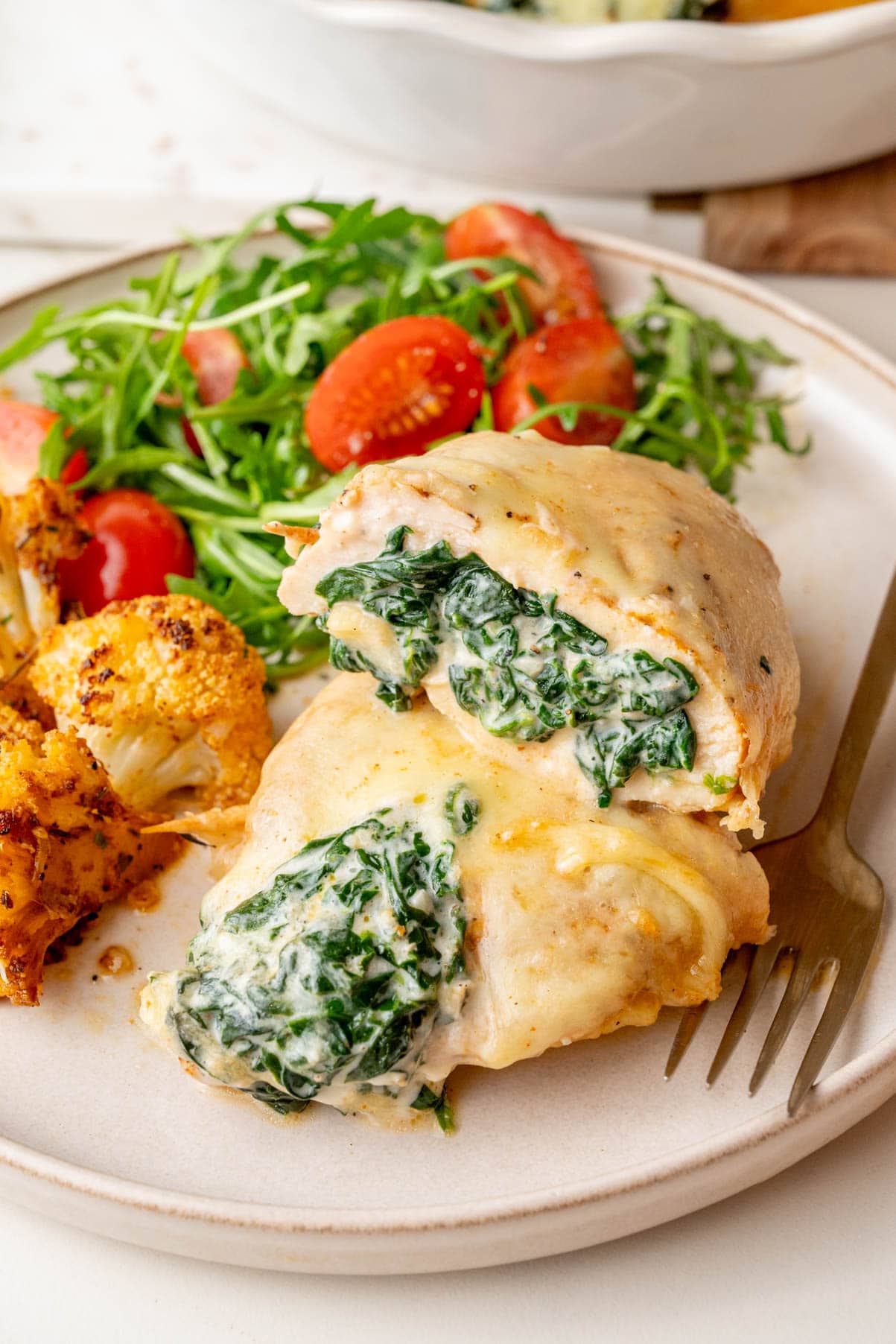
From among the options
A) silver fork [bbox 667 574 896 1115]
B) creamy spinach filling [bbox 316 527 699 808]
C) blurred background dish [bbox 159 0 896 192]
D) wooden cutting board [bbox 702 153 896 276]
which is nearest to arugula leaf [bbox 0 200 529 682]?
blurred background dish [bbox 159 0 896 192]

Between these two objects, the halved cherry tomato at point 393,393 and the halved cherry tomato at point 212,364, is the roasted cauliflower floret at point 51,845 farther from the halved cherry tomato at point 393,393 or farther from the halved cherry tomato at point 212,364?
the halved cherry tomato at point 212,364

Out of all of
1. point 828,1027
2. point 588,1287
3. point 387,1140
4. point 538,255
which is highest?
point 538,255

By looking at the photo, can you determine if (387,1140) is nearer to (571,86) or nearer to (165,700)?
(165,700)

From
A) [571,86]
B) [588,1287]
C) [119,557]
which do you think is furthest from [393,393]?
[588,1287]

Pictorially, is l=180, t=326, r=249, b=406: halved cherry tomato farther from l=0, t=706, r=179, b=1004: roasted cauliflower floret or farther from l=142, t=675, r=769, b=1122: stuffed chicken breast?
l=142, t=675, r=769, b=1122: stuffed chicken breast

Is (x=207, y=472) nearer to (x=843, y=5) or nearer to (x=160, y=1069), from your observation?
(x=160, y=1069)

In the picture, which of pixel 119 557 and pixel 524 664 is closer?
pixel 524 664

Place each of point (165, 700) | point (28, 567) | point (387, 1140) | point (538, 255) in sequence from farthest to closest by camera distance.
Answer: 1. point (538, 255)
2. point (28, 567)
3. point (165, 700)
4. point (387, 1140)
